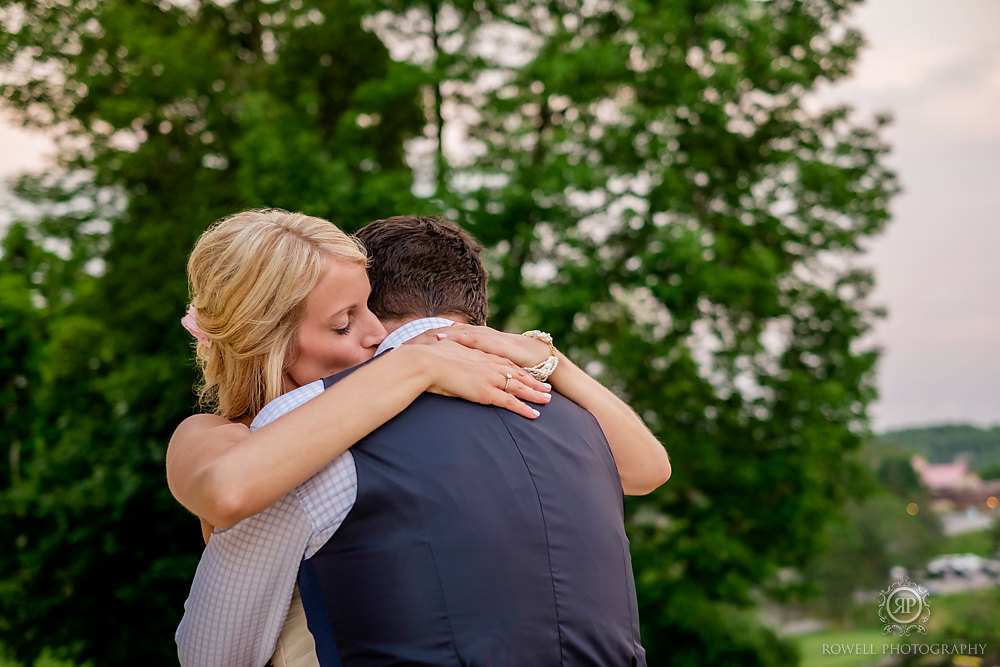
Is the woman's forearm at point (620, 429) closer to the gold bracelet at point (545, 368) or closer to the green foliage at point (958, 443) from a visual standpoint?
the gold bracelet at point (545, 368)

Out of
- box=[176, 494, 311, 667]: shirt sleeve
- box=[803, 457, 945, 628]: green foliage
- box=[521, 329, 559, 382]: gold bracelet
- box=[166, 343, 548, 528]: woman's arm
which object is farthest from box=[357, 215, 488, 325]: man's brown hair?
box=[803, 457, 945, 628]: green foliage

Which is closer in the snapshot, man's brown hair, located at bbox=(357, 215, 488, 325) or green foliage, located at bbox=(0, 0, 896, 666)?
man's brown hair, located at bbox=(357, 215, 488, 325)

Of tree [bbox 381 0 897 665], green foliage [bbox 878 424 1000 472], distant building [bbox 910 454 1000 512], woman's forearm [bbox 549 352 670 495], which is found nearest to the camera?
woman's forearm [bbox 549 352 670 495]

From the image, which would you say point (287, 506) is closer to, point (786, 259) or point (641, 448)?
point (641, 448)

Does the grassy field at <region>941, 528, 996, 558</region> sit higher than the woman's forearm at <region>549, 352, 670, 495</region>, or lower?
lower

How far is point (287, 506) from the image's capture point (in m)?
1.69

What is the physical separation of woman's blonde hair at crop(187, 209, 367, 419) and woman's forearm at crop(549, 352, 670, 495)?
580mm

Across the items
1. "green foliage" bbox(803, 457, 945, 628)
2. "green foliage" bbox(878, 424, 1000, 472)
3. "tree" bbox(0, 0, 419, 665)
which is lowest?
"green foliage" bbox(803, 457, 945, 628)

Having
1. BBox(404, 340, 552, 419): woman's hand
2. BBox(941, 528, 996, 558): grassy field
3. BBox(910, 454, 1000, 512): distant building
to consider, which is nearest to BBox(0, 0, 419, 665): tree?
BBox(404, 340, 552, 419): woman's hand

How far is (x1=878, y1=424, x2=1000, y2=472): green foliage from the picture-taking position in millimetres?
24562

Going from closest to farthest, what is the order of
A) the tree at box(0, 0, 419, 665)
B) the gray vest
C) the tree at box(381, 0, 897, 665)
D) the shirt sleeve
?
1. the gray vest
2. the shirt sleeve
3. the tree at box(0, 0, 419, 665)
4. the tree at box(381, 0, 897, 665)

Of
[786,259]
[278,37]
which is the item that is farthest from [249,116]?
[786,259]

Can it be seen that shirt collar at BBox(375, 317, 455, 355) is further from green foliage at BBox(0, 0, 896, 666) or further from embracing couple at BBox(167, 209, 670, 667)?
green foliage at BBox(0, 0, 896, 666)

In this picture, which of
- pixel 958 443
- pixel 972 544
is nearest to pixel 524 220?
pixel 958 443
